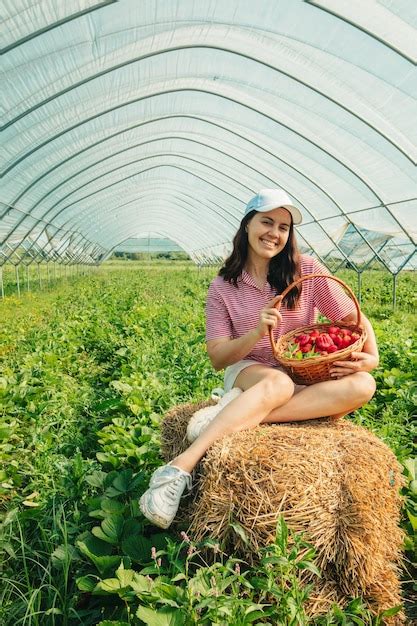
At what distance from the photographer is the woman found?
2.67m

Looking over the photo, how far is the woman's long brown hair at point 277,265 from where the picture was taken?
3.33 m

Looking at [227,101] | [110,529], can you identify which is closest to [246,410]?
[110,529]

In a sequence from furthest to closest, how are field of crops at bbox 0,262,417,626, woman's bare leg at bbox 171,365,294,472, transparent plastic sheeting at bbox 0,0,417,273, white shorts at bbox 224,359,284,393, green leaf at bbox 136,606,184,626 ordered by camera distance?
transparent plastic sheeting at bbox 0,0,417,273
white shorts at bbox 224,359,284,393
woman's bare leg at bbox 171,365,294,472
field of crops at bbox 0,262,417,626
green leaf at bbox 136,606,184,626

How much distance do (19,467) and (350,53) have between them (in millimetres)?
6008

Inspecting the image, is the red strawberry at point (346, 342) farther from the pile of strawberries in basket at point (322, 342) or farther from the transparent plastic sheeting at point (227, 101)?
the transparent plastic sheeting at point (227, 101)

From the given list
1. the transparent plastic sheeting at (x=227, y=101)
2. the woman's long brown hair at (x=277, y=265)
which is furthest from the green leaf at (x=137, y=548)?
the transparent plastic sheeting at (x=227, y=101)

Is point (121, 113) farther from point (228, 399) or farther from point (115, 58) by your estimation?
point (228, 399)

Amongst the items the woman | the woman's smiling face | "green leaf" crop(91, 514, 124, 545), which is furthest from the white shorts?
"green leaf" crop(91, 514, 124, 545)

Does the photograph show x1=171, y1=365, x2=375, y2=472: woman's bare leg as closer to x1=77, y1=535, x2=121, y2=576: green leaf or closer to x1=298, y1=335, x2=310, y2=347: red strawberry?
x1=298, y1=335, x2=310, y2=347: red strawberry

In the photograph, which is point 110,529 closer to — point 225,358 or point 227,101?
point 225,358

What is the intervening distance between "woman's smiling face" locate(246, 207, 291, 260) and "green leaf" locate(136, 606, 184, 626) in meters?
1.80

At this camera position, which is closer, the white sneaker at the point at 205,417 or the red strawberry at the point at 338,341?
the white sneaker at the point at 205,417

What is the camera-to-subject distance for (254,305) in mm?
3361

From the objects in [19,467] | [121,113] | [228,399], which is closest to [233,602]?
[228,399]
